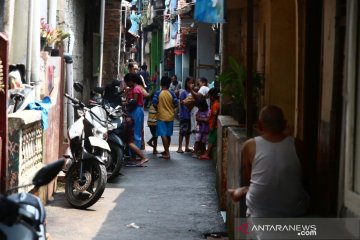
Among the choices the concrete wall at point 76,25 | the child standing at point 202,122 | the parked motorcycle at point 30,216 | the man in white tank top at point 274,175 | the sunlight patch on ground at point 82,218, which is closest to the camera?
the parked motorcycle at point 30,216

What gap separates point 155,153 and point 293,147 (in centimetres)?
1126

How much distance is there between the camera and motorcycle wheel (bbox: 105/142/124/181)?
12.4 m

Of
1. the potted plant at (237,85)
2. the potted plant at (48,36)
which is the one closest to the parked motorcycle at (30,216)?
the potted plant at (237,85)

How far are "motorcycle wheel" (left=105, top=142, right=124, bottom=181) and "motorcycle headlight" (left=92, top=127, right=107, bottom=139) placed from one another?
1.23 metres

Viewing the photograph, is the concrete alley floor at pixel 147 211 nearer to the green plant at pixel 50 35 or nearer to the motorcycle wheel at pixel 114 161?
the motorcycle wheel at pixel 114 161

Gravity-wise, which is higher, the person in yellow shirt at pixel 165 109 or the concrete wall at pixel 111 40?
the concrete wall at pixel 111 40

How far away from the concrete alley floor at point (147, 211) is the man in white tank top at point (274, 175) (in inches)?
108

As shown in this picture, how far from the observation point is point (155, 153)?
17.0 metres

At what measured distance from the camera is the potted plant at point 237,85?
9.37 metres

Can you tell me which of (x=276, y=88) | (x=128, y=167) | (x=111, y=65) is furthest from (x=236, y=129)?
(x=111, y=65)

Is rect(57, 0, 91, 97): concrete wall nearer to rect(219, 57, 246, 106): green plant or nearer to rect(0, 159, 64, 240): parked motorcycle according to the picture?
rect(219, 57, 246, 106): green plant

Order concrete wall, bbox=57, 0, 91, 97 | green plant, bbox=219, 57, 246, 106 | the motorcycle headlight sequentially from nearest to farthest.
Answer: green plant, bbox=219, 57, 246, 106 < the motorcycle headlight < concrete wall, bbox=57, 0, 91, 97

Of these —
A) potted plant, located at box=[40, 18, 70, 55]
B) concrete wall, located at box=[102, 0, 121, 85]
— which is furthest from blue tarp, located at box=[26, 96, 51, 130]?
concrete wall, located at box=[102, 0, 121, 85]

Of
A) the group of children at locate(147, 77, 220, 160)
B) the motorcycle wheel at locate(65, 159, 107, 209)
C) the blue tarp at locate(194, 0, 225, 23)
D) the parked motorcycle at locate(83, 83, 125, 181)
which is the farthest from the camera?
the group of children at locate(147, 77, 220, 160)
